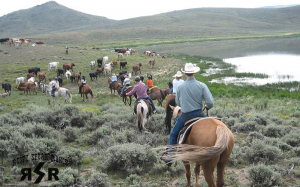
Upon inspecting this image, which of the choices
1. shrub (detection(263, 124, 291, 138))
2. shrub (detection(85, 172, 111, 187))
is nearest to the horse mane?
shrub (detection(85, 172, 111, 187))

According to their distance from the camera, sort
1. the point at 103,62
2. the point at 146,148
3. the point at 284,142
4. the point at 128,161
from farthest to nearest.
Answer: the point at 103,62 → the point at 284,142 → the point at 146,148 → the point at 128,161

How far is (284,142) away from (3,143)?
27.0 ft

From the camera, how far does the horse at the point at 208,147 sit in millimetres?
3816

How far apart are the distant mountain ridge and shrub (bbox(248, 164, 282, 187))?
82.3 m

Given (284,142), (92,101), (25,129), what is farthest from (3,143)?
(92,101)

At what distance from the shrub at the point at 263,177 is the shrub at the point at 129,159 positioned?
2.45 m

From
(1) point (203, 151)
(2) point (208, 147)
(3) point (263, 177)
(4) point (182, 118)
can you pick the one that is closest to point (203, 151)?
(1) point (203, 151)

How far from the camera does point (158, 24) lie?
120812 mm

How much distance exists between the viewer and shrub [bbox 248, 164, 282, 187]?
521 cm

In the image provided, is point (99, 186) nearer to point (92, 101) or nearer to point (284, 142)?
point (284, 142)

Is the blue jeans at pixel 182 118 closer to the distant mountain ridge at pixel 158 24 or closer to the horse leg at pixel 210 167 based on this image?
the horse leg at pixel 210 167

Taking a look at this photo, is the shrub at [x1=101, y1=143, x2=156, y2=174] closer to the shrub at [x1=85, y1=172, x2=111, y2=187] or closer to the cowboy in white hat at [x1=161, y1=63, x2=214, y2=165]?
the shrub at [x1=85, y1=172, x2=111, y2=187]

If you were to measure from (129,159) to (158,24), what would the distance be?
395 ft

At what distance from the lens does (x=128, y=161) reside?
618cm
